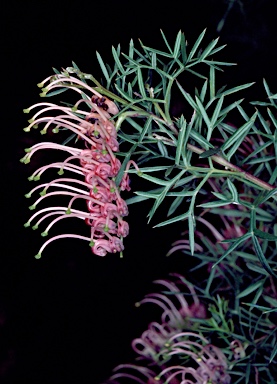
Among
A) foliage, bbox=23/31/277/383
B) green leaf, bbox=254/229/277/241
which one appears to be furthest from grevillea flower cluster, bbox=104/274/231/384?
green leaf, bbox=254/229/277/241

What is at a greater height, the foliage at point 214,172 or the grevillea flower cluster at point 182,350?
the foliage at point 214,172

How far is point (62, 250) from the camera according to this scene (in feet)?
3.38

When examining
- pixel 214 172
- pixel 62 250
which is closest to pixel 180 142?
pixel 214 172

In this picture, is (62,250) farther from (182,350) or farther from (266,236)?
(266,236)

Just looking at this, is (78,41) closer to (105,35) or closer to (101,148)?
(105,35)

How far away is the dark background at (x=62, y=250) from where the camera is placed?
0.98m

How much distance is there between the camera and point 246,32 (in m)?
0.95

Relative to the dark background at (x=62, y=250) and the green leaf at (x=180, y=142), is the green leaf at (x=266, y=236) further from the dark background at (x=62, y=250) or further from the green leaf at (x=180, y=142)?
the dark background at (x=62, y=250)

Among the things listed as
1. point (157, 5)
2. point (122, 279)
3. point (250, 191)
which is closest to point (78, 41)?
point (157, 5)

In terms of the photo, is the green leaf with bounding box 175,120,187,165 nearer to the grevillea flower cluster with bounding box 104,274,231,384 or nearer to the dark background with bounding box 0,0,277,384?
the grevillea flower cluster with bounding box 104,274,231,384

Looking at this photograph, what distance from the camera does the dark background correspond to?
982 millimetres

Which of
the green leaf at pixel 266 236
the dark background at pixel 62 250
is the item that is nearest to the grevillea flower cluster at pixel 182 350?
the green leaf at pixel 266 236

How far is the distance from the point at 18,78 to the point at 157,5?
0.32m

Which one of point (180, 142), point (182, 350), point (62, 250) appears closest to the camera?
point (180, 142)
